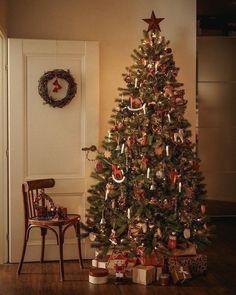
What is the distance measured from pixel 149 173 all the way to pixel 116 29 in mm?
1688

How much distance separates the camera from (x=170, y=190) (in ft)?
15.2

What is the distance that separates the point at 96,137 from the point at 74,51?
86 cm

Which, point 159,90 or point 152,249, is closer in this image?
point 152,249

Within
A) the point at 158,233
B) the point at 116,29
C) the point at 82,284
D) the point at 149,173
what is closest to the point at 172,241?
the point at 158,233

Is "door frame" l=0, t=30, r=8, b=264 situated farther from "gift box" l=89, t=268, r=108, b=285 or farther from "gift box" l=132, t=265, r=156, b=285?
"gift box" l=132, t=265, r=156, b=285

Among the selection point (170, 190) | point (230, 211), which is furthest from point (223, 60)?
point (170, 190)

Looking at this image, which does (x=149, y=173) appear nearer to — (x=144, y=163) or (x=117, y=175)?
(x=144, y=163)

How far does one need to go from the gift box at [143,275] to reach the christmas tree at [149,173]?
16cm

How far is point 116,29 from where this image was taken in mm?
5422

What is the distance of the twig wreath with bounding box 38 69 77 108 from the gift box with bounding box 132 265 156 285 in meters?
1.73

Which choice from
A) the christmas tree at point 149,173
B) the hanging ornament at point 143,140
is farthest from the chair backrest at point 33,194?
the hanging ornament at point 143,140

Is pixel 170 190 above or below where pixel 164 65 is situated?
below

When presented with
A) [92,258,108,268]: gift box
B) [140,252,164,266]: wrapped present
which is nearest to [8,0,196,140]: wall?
A: [92,258,108,268]: gift box

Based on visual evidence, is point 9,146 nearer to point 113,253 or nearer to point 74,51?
point 74,51
